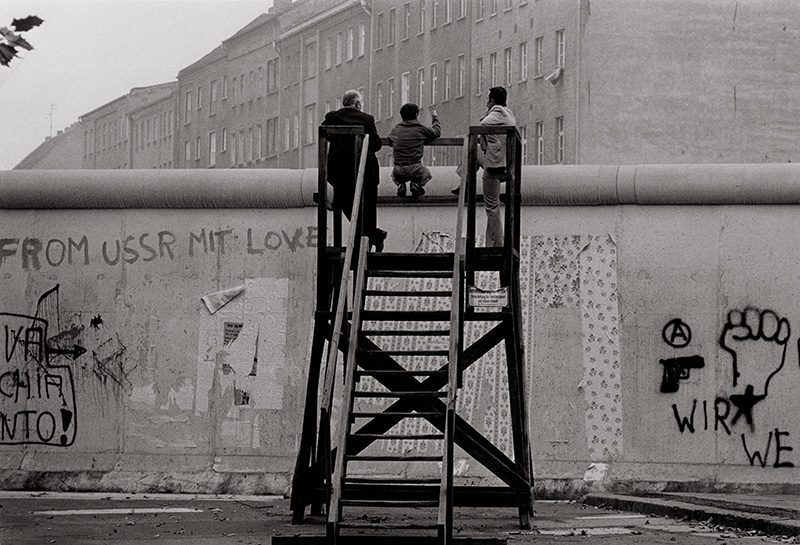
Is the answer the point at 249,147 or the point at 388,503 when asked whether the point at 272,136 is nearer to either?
the point at 249,147

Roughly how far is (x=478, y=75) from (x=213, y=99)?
36641 millimetres

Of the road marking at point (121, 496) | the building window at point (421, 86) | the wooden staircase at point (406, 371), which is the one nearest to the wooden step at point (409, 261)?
the wooden staircase at point (406, 371)

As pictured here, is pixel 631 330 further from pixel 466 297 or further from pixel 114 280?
pixel 114 280

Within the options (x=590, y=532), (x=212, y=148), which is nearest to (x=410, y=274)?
(x=590, y=532)

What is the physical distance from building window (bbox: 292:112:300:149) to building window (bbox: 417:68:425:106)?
1323cm

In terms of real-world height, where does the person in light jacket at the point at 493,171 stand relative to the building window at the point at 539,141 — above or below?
below

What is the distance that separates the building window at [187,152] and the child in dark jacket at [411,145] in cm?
9677

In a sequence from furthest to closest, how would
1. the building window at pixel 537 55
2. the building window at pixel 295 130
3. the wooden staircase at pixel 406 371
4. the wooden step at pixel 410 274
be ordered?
the building window at pixel 295 130
the building window at pixel 537 55
the wooden step at pixel 410 274
the wooden staircase at pixel 406 371

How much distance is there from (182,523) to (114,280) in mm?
4621

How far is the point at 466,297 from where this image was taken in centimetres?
1528

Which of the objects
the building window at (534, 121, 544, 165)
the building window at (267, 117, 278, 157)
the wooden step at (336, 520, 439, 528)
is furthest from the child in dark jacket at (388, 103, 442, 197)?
the building window at (267, 117, 278, 157)

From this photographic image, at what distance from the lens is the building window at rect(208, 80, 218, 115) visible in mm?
109625

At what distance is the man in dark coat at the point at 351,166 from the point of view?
1569cm

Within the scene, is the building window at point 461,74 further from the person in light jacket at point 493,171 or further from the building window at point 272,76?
the person in light jacket at point 493,171
